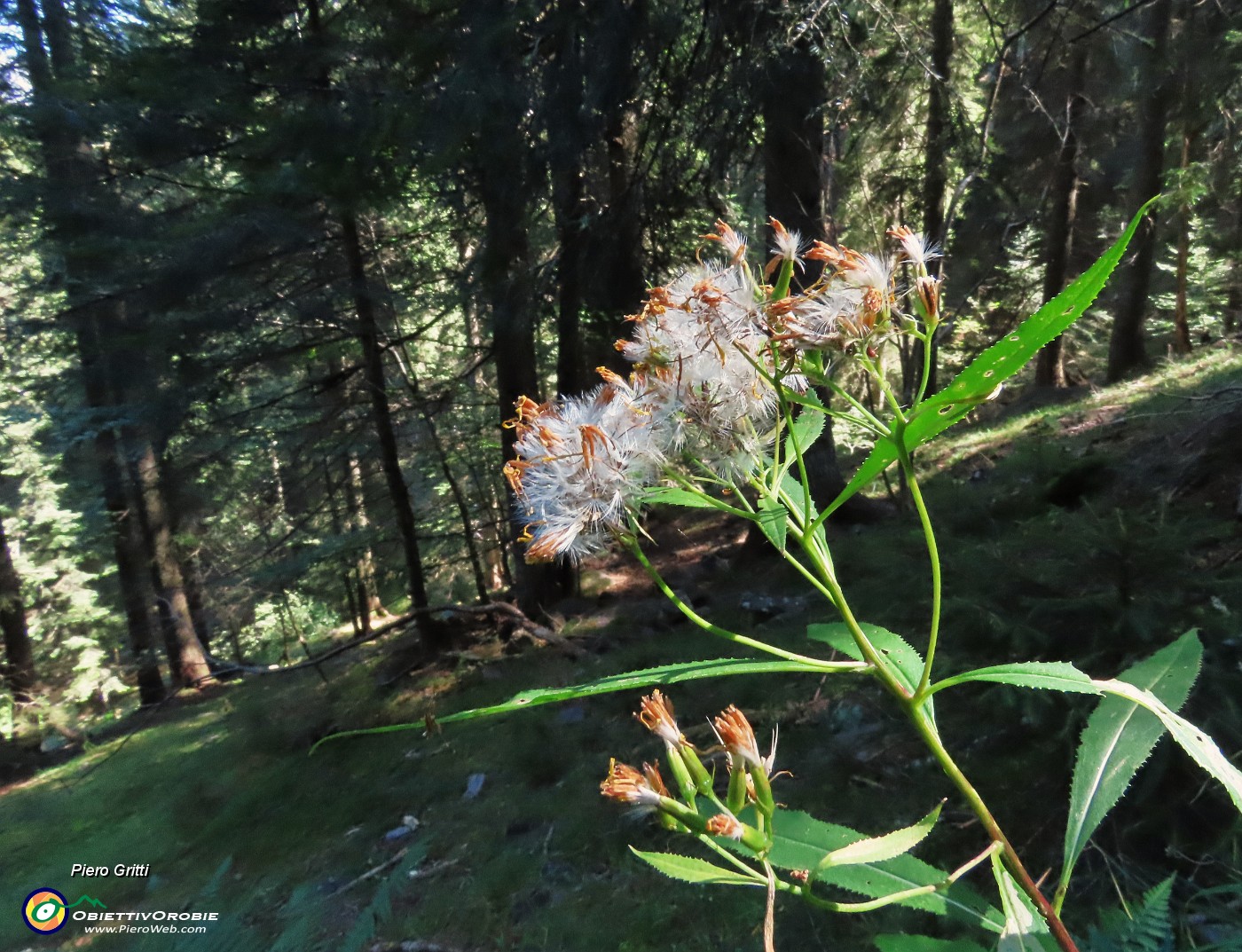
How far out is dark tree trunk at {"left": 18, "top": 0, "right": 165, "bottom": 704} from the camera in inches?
260

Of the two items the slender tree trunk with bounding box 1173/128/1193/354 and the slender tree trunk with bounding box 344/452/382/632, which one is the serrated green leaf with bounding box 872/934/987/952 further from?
the slender tree trunk with bounding box 1173/128/1193/354

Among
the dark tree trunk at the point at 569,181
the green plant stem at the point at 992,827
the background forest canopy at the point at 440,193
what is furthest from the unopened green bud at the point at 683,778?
the background forest canopy at the point at 440,193

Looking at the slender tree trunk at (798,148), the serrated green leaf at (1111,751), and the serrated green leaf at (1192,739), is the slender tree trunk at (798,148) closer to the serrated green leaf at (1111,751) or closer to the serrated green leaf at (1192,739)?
the serrated green leaf at (1111,751)

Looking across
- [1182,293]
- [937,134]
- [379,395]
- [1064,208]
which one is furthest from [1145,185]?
[379,395]

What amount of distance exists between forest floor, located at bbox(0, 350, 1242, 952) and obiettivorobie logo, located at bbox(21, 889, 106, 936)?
0.09 metres

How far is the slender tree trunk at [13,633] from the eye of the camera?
435 inches

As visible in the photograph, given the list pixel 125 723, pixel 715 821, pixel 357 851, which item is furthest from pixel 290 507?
pixel 715 821

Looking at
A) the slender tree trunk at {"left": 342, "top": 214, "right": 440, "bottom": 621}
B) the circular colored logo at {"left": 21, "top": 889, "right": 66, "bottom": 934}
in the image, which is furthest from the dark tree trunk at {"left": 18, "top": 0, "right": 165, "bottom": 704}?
the circular colored logo at {"left": 21, "top": 889, "right": 66, "bottom": 934}

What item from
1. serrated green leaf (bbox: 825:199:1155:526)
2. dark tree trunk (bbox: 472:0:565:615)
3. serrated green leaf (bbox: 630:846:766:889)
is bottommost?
serrated green leaf (bbox: 630:846:766:889)

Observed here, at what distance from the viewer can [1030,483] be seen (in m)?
4.70

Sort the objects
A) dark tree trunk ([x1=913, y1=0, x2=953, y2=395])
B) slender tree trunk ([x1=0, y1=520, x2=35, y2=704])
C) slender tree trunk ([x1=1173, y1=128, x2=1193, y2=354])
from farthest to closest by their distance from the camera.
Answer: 1. slender tree trunk ([x1=0, y1=520, x2=35, y2=704])
2. slender tree trunk ([x1=1173, y1=128, x2=1193, y2=354])
3. dark tree trunk ([x1=913, y1=0, x2=953, y2=395])

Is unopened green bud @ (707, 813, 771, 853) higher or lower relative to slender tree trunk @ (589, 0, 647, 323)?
lower

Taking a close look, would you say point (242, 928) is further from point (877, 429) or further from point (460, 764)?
point (877, 429)

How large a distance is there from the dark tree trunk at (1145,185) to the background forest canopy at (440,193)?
0.05 m
